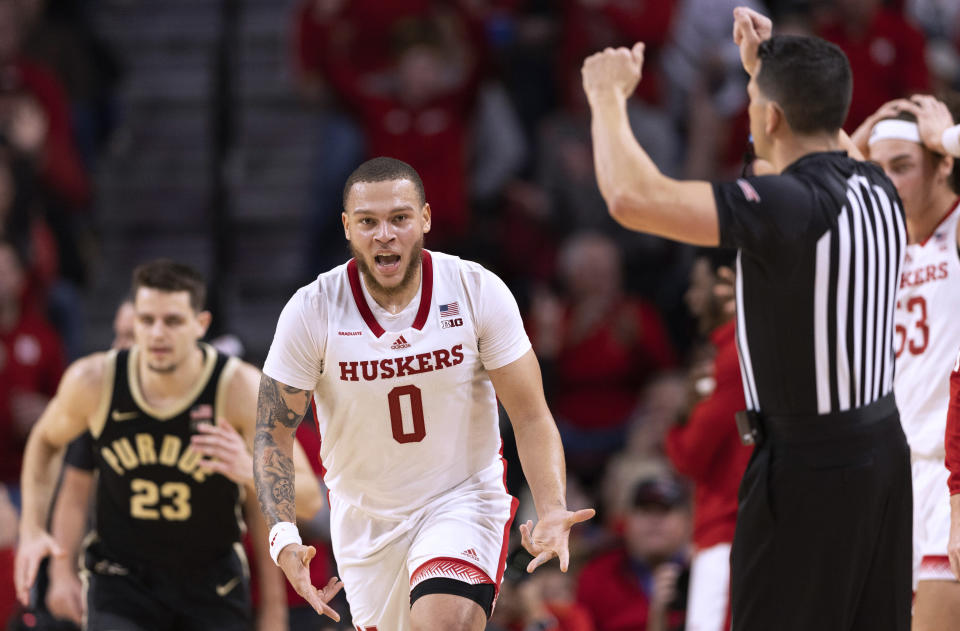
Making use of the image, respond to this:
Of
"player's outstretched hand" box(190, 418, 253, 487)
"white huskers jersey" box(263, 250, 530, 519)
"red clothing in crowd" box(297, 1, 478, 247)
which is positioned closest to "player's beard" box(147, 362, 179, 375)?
"player's outstretched hand" box(190, 418, 253, 487)

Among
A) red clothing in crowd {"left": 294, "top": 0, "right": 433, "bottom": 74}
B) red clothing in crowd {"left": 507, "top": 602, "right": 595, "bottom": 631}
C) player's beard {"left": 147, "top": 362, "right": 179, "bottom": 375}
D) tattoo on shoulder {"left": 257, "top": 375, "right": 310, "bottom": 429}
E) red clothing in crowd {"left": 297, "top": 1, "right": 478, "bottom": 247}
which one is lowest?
red clothing in crowd {"left": 507, "top": 602, "right": 595, "bottom": 631}

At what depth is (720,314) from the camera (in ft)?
21.9

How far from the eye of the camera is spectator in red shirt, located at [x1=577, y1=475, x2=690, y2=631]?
820 cm

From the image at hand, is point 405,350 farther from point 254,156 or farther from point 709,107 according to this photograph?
point 254,156

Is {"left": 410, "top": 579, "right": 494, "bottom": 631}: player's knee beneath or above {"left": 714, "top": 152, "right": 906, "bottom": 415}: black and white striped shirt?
beneath

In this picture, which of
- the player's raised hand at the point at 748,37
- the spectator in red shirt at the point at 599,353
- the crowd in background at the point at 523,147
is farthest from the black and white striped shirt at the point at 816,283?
the spectator in red shirt at the point at 599,353

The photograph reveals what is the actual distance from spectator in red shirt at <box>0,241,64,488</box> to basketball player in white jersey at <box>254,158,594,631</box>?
5230mm

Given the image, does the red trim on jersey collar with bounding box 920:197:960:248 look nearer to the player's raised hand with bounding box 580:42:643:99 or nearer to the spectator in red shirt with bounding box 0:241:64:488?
the player's raised hand with bounding box 580:42:643:99

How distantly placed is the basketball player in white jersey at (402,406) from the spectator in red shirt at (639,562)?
3229mm

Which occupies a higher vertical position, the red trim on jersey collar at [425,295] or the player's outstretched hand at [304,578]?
the red trim on jersey collar at [425,295]

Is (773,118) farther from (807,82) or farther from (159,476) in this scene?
(159,476)

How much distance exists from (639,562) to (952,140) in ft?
13.2

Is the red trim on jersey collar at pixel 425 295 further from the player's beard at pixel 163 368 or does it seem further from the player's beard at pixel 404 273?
the player's beard at pixel 163 368

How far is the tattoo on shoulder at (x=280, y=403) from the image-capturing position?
4926 millimetres
